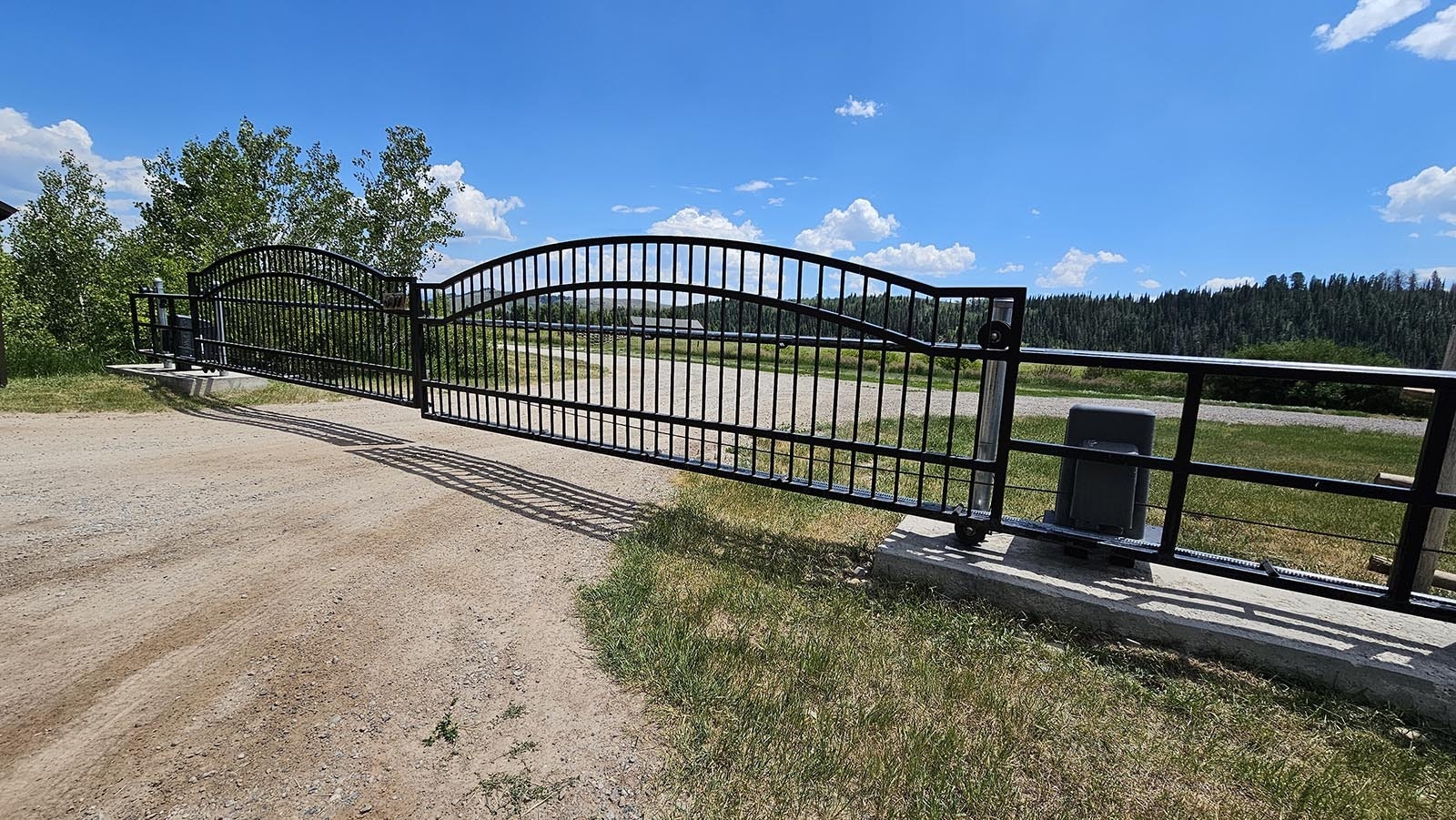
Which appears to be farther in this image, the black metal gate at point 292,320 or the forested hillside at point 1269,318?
the forested hillside at point 1269,318

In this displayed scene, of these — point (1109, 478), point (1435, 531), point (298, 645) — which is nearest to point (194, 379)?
point (298, 645)

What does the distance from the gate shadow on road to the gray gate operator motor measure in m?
2.94

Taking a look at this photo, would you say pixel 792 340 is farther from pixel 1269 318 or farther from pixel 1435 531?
pixel 1269 318

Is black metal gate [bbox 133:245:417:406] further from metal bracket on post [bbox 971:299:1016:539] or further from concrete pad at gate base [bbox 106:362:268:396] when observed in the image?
metal bracket on post [bbox 971:299:1016:539]

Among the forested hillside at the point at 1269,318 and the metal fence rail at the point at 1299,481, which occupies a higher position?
the forested hillside at the point at 1269,318

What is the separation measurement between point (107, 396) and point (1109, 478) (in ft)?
37.1

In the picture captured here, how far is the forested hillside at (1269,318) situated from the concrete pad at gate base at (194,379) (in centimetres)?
3932

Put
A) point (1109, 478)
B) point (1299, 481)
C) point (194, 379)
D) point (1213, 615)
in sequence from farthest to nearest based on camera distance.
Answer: point (194, 379) < point (1109, 478) < point (1213, 615) < point (1299, 481)

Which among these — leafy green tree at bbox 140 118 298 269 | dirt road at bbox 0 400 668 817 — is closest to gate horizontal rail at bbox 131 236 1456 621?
dirt road at bbox 0 400 668 817

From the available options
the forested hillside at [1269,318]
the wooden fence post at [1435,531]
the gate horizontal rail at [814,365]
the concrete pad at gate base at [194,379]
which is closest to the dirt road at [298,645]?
the gate horizontal rail at [814,365]

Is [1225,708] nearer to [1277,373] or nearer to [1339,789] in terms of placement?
[1339,789]

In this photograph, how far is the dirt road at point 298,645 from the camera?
204 cm

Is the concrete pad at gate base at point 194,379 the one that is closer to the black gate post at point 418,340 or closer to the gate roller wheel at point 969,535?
the black gate post at point 418,340

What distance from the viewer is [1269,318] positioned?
46594mm
